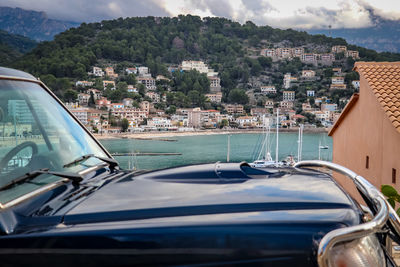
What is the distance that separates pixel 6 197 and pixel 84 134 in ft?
2.09

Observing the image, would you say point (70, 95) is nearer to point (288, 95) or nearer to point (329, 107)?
point (288, 95)

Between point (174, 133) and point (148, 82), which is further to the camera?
point (148, 82)

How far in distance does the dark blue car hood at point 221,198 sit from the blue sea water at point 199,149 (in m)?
36.5

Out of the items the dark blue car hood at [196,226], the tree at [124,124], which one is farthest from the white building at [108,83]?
the dark blue car hood at [196,226]

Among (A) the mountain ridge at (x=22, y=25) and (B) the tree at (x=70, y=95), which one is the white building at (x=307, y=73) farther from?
(A) the mountain ridge at (x=22, y=25)

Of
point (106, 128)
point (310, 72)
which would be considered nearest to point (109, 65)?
point (106, 128)

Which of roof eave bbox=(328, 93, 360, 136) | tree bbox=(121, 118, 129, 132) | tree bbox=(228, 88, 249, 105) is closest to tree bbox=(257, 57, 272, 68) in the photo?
tree bbox=(228, 88, 249, 105)

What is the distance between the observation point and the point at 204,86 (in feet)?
332

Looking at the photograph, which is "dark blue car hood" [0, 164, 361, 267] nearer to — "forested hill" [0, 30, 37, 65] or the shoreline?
the shoreline

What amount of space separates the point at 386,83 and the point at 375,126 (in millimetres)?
1124

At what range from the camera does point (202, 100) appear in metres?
93.9

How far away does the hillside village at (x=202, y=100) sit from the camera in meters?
78.1

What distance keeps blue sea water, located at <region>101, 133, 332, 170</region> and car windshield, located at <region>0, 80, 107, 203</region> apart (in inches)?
1423

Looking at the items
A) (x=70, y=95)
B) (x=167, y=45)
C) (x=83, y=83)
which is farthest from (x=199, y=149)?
(x=167, y=45)
